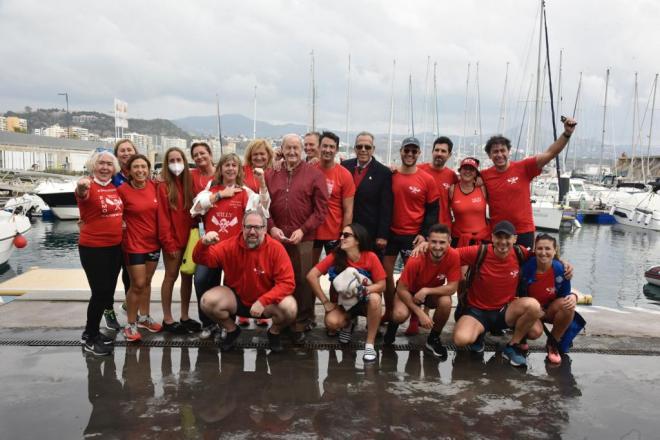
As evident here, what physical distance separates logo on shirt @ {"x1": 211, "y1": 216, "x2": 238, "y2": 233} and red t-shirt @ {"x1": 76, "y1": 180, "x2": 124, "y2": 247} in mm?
819

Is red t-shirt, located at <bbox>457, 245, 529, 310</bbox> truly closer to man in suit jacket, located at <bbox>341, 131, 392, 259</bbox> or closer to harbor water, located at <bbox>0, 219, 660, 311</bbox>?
man in suit jacket, located at <bbox>341, 131, 392, 259</bbox>

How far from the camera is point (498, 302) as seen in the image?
173 inches

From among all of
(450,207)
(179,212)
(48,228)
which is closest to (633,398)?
(450,207)

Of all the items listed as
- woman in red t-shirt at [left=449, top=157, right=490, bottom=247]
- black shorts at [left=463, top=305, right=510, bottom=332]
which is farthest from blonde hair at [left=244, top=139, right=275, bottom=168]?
black shorts at [left=463, top=305, right=510, bottom=332]

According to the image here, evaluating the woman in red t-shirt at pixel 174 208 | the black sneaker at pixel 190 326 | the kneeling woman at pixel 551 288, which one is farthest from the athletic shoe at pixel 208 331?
the kneeling woman at pixel 551 288

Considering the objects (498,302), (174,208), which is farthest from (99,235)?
(498,302)

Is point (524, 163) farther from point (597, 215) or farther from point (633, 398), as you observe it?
point (597, 215)

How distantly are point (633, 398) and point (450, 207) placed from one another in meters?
2.20

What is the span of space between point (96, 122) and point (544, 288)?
6876 inches

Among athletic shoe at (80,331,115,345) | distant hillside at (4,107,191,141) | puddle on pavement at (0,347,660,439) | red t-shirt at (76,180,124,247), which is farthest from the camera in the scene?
distant hillside at (4,107,191,141)

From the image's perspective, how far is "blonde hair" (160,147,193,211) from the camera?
452 cm

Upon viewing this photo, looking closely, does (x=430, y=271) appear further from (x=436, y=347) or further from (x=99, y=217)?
(x=99, y=217)

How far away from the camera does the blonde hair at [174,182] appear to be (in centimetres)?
452

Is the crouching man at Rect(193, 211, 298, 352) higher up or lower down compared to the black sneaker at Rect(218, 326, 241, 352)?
higher up
